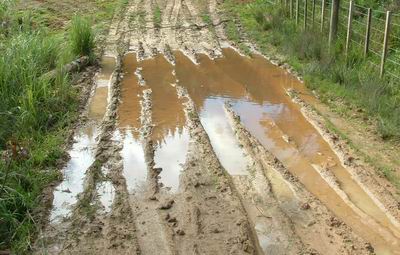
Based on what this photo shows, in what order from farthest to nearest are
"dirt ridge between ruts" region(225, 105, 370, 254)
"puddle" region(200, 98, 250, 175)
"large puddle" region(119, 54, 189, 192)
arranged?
"puddle" region(200, 98, 250, 175)
"large puddle" region(119, 54, 189, 192)
"dirt ridge between ruts" region(225, 105, 370, 254)

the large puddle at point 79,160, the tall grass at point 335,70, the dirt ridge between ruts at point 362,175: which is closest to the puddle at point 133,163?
the large puddle at point 79,160

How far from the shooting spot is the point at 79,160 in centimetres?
613

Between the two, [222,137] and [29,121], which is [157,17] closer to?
[29,121]

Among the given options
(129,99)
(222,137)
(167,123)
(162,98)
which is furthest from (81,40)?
(222,137)

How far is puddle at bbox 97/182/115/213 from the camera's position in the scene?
5128 millimetres

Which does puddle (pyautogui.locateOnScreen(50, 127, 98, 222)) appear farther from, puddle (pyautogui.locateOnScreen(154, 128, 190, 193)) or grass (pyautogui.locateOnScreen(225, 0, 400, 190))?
grass (pyautogui.locateOnScreen(225, 0, 400, 190))

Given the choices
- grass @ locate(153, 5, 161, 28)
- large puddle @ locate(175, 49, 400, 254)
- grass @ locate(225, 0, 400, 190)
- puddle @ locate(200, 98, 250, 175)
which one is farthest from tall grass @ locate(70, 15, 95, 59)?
grass @ locate(225, 0, 400, 190)

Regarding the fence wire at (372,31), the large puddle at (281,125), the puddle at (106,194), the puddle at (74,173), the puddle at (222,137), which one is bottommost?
the large puddle at (281,125)

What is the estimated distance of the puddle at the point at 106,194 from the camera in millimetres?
5128

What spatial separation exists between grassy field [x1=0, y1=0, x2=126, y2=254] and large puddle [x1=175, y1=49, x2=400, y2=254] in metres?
1.99

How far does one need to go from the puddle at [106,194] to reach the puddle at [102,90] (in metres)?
2.02

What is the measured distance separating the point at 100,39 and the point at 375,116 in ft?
22.5

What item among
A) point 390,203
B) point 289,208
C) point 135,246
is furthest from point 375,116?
point 135,246

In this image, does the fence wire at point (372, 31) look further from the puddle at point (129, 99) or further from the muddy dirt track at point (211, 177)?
the puddle at point (129, 99)
